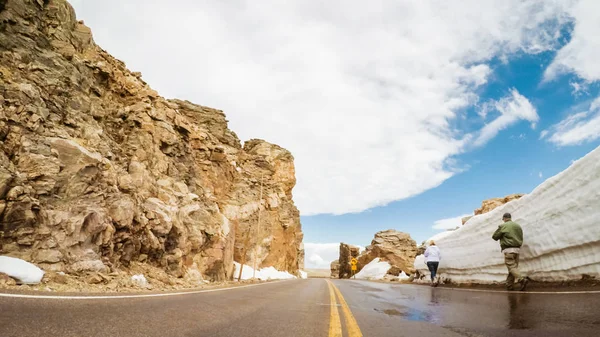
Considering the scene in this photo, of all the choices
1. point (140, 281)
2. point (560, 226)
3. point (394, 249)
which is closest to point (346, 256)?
point (394, 249)

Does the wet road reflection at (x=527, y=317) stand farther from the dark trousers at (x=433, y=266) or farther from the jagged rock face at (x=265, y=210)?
the jagged rock face at (x=265, y=210)

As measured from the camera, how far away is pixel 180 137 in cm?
3186

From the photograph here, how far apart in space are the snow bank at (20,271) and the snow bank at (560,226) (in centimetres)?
1499

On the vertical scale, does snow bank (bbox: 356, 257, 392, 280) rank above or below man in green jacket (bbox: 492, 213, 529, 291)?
below

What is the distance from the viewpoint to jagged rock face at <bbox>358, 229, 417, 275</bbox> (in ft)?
194

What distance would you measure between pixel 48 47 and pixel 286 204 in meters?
46.0

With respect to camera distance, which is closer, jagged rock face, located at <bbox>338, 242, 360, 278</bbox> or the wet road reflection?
the wet road reflection

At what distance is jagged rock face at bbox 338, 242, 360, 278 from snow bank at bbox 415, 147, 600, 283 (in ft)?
237

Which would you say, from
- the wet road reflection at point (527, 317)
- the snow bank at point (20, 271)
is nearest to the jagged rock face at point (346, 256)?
the snow bank at point (20, 271)

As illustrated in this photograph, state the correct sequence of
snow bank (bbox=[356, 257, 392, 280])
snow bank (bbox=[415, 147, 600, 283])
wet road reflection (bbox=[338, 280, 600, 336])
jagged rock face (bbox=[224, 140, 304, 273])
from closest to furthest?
wet road reflection (bbox=[338, 280, 600, 336]) < snow bank (bbox=[415, 147, 600, 283]) < jagged rock face (bbox=[224, 140, 304, 273]) < snow bank (bbox=[356, 257, 392, 280])

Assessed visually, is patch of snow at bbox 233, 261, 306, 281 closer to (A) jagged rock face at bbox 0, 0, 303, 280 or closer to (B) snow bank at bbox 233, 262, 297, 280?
(B) snow bank at bbox 233, 262, 297, 280

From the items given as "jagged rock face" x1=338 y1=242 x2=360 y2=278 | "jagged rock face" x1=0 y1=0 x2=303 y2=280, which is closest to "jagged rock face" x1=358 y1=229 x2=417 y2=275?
"jagged rock face" x1=338 y1=242 x2=360 y2=278

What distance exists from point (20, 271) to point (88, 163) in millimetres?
8005

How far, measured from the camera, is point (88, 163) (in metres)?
17.0
